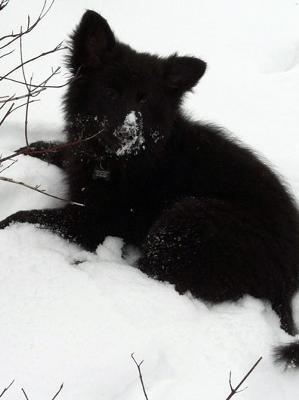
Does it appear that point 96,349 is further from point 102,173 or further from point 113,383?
point 102,173

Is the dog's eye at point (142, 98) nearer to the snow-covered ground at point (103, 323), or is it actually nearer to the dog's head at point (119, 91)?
the dog's head at point (119, 91)

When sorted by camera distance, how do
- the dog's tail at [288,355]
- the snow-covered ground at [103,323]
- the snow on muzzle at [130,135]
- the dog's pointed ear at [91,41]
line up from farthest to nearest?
the dog's pointed ear at [91,41] < the snow on muzzle at [130,135] < the dog's tail at [288,355] < the snow-covered ground at [103,323]

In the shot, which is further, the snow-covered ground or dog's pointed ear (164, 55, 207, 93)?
dog's pointed ear (164, 55, 207, 93)

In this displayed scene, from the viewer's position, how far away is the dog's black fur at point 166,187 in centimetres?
Answer: 377

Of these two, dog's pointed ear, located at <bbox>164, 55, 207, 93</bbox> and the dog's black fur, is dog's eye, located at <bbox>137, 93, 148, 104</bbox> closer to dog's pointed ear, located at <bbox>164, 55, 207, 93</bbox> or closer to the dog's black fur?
the dog's black fur

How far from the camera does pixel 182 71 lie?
14.1 ft

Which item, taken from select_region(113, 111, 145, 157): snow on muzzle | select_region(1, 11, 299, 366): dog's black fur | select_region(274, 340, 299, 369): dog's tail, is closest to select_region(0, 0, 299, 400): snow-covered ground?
select_region(274, 340, 299, 369): dog's tail

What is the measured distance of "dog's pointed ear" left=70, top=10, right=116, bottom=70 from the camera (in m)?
3.99

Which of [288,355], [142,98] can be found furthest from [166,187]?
[288,355]

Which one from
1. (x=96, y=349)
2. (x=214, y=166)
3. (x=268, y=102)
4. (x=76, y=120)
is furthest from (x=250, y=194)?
(x=268, y=102)

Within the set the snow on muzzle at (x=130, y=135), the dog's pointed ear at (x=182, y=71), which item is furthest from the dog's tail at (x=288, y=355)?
the dog's pointed ear at (x=182, y=71)

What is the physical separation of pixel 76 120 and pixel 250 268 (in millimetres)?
1823

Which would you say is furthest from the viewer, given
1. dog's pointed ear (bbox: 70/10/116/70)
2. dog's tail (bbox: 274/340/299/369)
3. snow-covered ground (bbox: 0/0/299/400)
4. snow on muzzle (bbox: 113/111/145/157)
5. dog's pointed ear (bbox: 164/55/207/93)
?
dog's pointed ear (bbox: 164/55/207/93)

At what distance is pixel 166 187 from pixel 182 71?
0.99 meters
